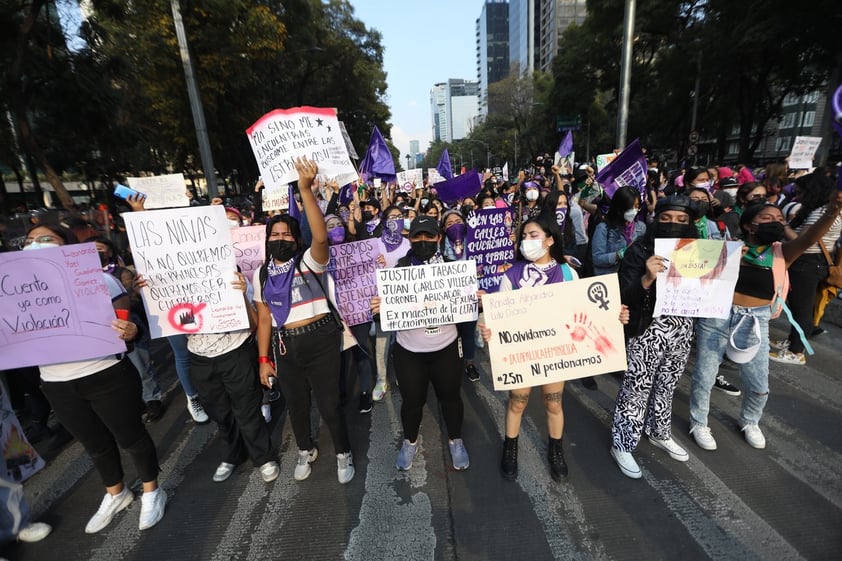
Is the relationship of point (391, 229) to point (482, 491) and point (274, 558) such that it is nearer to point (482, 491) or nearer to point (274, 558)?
point (482, 491)

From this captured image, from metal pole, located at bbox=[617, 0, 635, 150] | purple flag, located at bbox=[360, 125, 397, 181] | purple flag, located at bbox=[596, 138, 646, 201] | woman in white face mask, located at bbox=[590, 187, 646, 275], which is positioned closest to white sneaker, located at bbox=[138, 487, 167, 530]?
woman in white face mask, located at bbox=[590, 187, 646, 275]

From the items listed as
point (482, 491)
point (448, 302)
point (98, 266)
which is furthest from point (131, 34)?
point (482, 491)

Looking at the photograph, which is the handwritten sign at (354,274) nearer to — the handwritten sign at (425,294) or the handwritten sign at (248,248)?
the handwritten sign at (425,294)

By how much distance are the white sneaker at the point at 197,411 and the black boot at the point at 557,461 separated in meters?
3.41

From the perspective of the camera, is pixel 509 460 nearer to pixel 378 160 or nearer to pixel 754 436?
pixel 754 436

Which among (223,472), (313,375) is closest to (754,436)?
(313,375)

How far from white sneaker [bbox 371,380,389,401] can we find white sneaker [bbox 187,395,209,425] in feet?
5.70

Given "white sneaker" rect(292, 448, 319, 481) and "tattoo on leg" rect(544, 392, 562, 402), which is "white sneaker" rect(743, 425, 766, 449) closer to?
"tattoo on leg" rect(544, 392, 562, 402)

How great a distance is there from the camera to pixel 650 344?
3016mm

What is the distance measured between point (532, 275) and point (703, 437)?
6.92 feet

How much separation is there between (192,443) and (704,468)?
4.44 metres

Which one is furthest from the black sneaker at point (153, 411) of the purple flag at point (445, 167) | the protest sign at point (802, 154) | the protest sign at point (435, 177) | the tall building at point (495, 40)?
the tall building at point (495, 40)

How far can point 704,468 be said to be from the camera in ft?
10.3

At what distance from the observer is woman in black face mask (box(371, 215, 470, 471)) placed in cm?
298
